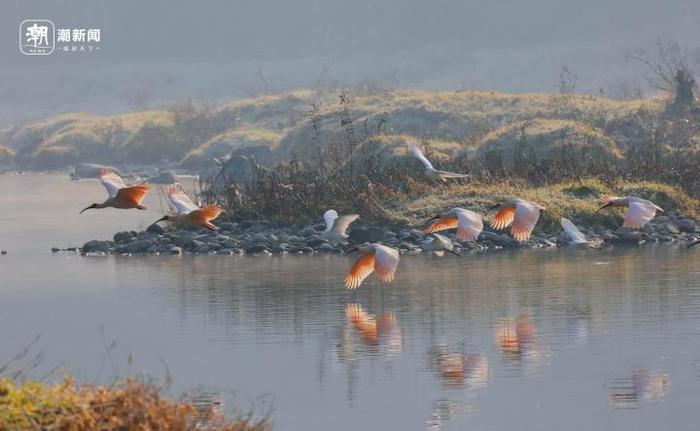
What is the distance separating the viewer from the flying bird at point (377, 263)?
20609 mm

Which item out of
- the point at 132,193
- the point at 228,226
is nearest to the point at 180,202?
the point at 132,193

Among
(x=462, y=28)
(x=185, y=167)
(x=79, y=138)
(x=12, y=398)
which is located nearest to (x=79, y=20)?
(x=462, y=28)

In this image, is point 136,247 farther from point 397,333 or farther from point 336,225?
point 397,333

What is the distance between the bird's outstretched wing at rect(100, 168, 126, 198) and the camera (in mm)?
22203

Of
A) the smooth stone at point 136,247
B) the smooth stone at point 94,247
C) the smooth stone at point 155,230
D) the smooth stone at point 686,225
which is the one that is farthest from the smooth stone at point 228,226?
the smooth stone at point 686,225

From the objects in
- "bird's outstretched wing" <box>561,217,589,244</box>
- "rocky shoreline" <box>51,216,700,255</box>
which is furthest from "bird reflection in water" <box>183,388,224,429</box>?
"rocky shoreline" <box>51,216,700,255</box>

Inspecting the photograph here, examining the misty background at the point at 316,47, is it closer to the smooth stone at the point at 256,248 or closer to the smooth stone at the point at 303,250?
the smooth stone at the point at 256,248

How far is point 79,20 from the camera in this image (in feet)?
472

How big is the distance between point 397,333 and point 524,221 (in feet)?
9.23

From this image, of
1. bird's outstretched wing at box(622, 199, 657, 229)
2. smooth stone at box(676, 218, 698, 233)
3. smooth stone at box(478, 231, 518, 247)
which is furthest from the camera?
smooth stone at box(676, 218, 698, 233)

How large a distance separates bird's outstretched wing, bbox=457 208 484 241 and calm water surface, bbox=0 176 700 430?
0.81 meters

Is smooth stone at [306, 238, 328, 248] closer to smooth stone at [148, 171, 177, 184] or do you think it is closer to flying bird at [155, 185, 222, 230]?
flying bird at [155, 185, 222, 230]

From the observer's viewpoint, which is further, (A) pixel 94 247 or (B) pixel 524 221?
(A) pixel 94 247

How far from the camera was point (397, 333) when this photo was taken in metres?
19.6
